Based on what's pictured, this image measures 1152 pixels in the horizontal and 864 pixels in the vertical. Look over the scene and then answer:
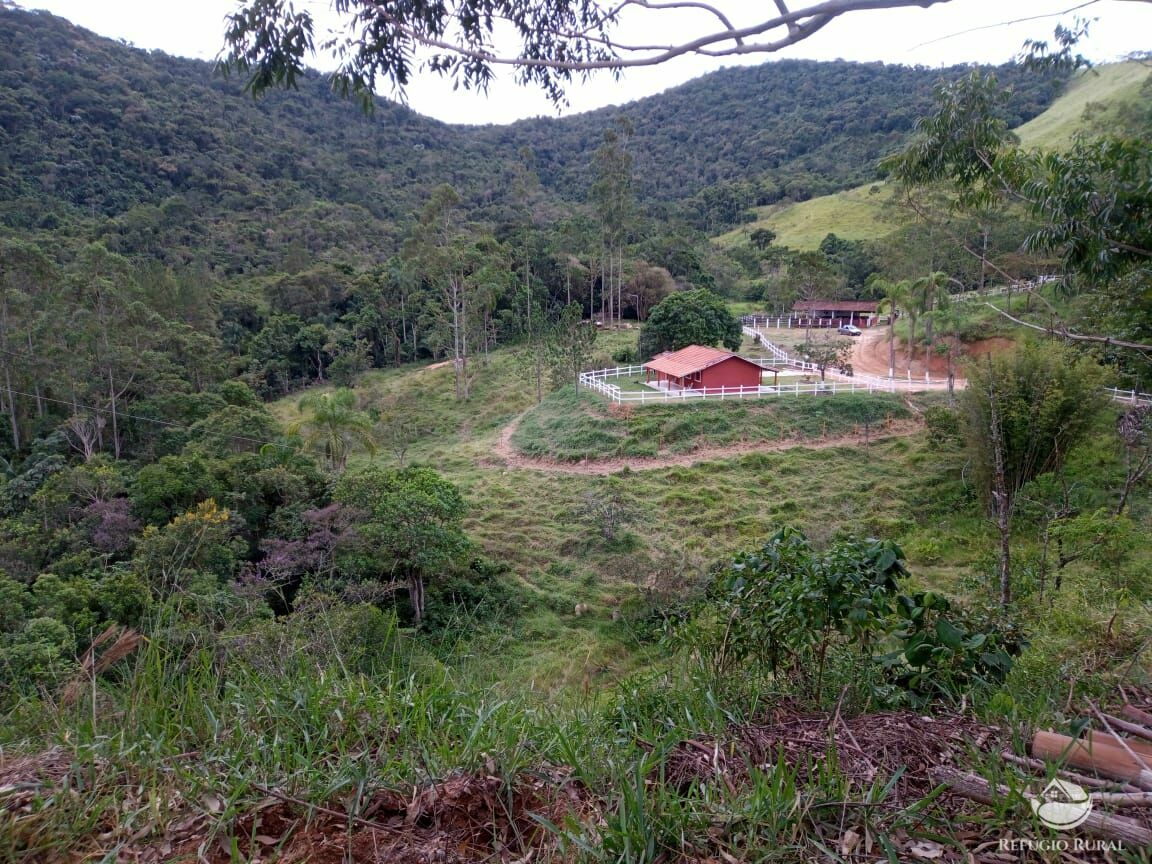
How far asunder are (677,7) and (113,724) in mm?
5762

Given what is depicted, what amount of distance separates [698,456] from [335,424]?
10.3m

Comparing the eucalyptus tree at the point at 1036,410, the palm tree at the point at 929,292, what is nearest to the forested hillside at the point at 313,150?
the palm tree at the point at 929,292

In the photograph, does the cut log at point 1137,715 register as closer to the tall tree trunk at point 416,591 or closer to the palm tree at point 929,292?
the tall tree trunk at point 416,591

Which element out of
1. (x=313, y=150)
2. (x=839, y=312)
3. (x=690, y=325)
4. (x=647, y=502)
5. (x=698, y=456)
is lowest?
(x=647, y=502)

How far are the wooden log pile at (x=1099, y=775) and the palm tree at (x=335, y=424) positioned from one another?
1609 centimetres

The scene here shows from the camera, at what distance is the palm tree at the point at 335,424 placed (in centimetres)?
1650

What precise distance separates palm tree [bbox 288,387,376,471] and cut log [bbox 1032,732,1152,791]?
16.1 m

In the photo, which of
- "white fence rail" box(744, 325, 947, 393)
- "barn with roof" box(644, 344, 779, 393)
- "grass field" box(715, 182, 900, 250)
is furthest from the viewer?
"grass field" box(715, 182, 900, 250)

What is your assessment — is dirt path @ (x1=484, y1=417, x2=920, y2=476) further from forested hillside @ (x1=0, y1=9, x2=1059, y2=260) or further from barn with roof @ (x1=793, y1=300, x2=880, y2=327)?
barn with roof @ (x1=793, y1=300, x2=880, y2=327)

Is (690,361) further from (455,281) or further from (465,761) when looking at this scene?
(465,761)

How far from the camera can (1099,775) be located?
Answer: 1.62 meters


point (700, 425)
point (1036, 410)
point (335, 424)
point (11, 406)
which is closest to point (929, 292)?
point (700, 425)

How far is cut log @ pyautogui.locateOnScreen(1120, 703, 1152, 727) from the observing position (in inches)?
75.7

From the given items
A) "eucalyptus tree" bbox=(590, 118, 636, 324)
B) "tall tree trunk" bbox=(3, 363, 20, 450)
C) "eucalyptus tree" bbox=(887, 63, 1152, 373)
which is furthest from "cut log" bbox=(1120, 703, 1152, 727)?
"eucalyptus tree" bbox=(590, 118, 636, 324)
